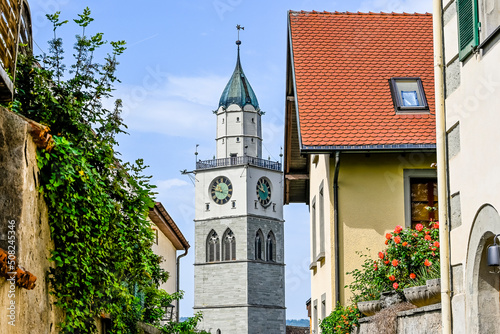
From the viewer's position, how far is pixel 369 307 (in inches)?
430

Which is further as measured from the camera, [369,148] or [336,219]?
[336,219]

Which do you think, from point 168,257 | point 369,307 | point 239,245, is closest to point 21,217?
point 369,307

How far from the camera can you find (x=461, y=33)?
25.0ft

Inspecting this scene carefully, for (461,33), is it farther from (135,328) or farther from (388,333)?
(135,328)

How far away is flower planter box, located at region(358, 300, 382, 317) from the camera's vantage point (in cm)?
1062

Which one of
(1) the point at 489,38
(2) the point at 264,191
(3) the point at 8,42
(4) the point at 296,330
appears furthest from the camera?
(2) the point at 264,191

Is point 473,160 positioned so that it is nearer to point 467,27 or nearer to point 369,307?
point 467,27

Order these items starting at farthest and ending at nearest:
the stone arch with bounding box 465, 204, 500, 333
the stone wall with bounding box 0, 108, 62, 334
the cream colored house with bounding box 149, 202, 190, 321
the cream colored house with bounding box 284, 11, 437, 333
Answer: the cream colored house with bounding box 149, 202, 190, 321 < the cream colored house with bounding box 284, 11, 437, 333 < the stone arch with bounding box 465, 204, 500, 333 < the stone wall with bounding box 0, 108, 62, 334

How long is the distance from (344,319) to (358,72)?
15.6ft

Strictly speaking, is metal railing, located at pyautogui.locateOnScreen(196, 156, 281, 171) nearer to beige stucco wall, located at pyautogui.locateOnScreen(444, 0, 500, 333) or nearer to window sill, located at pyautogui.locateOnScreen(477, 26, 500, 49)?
beige stucco wall, located at pyautogui.locateOnScreen(444, 0, 500, 333)

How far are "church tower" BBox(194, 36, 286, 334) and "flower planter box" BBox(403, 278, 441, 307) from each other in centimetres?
7630

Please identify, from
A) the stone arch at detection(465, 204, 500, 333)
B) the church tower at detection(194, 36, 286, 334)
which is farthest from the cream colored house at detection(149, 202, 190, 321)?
the church tower at detection(194, 36, 286, 334)

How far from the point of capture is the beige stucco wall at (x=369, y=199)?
13.4 m

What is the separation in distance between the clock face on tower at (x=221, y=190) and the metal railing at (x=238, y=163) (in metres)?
1.77
